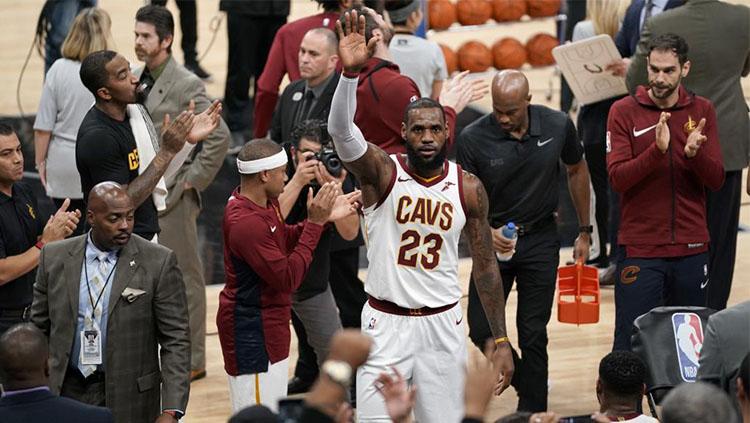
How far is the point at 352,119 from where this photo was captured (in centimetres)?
634

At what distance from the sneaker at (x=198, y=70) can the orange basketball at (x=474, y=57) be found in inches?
116

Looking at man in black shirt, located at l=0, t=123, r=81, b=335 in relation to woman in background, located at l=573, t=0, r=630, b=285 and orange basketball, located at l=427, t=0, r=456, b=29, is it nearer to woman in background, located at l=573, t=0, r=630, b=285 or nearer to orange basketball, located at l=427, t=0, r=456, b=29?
woman in background, located at l=573, t=0, r=630, b=285

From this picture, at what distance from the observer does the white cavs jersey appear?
6.53m

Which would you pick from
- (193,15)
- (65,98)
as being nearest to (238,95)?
(193,15)

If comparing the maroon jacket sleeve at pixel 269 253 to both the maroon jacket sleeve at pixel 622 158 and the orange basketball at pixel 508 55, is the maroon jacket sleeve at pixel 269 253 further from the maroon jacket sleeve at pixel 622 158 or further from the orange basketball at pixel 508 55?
the orange basketball at pixel 508 55

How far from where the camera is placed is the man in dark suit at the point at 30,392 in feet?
16.2

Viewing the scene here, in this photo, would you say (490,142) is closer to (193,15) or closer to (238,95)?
(238,95)

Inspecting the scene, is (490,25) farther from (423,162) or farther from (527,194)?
(423,162)

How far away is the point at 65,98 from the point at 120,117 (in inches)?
61.8

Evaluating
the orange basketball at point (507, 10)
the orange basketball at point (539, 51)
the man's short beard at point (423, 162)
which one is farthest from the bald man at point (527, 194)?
the orange basketball at point (539, 51)

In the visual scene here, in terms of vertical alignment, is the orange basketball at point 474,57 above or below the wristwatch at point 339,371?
below

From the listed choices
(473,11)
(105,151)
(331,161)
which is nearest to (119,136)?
(105,151)

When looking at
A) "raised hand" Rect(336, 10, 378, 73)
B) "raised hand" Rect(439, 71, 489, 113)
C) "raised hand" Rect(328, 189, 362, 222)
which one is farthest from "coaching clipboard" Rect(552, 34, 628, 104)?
"raised hand" Rect(336, 10, 378, 73)

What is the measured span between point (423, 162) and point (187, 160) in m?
2.65
